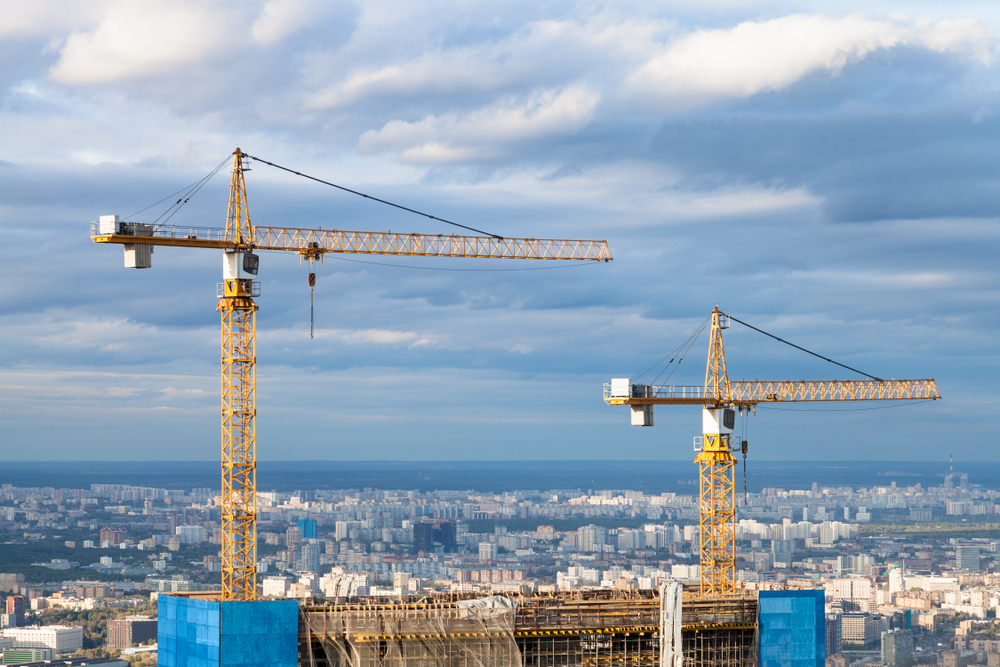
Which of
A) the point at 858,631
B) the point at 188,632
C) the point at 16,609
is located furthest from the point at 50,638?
the point at 188,632

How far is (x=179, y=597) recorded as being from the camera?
58.7 m

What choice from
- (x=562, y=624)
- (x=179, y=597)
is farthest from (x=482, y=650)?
(x=179, y=597)

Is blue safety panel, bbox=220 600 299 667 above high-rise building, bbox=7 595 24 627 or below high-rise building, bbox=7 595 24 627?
above

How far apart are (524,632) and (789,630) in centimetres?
1375

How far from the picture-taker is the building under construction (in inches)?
2178

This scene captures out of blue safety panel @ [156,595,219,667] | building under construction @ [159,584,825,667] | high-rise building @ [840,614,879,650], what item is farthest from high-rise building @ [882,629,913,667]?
blue safety panel @ [156,595,219,667]

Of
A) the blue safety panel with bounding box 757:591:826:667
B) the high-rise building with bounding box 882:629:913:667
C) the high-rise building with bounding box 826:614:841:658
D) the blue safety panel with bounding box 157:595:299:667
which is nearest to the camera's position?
the blue safety panel with bounding box 157:595:299:667

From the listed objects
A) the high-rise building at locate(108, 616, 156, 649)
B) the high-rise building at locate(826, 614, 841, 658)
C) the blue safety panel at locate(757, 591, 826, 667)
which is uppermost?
the blue safety panel at locate(757, 591, 826, 667)

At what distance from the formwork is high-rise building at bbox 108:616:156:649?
120 meters

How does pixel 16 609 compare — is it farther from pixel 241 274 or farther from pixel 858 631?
pixel 241 274

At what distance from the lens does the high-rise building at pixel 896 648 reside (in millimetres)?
177250

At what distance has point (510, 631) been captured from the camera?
189 ft

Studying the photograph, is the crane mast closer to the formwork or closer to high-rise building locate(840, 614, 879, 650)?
the formwork

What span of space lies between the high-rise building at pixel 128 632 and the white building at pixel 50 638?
167 inches
